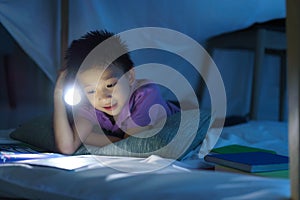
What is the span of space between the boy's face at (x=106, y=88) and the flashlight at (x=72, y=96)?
24 mm

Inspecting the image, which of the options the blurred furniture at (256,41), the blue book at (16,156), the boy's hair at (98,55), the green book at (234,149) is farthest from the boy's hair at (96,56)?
the blurred furniture at (256,41)

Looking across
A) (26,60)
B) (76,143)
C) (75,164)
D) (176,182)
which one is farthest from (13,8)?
(176,182)

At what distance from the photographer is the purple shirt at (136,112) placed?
1010 millimetres

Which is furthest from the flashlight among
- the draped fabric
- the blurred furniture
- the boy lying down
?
the blurred furniture

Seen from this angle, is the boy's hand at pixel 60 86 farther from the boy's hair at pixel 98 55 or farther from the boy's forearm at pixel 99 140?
the boy's forearm at pixel 99 140

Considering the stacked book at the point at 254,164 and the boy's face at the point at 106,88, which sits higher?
the boy's face at the point at 106,88

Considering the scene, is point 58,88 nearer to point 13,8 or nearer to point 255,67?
point 13,8

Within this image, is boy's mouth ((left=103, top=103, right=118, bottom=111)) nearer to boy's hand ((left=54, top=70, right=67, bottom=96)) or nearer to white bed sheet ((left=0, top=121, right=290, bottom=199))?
boy's hand ((left=54, top=70, right=67, bottom=96))

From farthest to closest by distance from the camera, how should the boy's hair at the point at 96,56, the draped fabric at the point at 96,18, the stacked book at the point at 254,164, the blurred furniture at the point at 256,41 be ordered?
1. the blurred furniture at the point at 256,41
2. the draped fabric at the point at 96,18
3. the boy's hair at the point at 96,56
4. the stacked book at the point at 254,164

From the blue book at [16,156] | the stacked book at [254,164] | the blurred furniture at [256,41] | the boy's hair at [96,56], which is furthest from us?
the blurred furniture at [256,41]

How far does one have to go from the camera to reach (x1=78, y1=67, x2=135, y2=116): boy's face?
978 mm

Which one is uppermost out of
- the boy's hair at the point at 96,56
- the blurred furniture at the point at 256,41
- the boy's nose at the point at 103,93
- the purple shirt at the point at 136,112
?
the blurred furniture at the point at 256,41

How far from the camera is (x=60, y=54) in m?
1.55

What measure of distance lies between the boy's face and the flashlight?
24 mm
